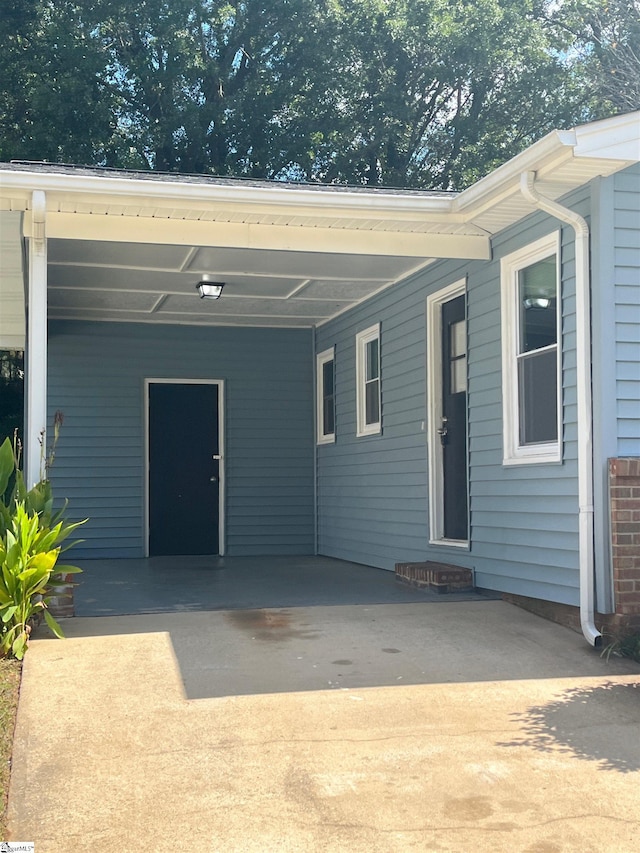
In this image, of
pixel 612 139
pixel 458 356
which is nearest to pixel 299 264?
pixel 458 356

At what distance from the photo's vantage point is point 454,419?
8.04 m

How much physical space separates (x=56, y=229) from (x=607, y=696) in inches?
180

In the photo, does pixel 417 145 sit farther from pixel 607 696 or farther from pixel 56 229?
pixel 607 696

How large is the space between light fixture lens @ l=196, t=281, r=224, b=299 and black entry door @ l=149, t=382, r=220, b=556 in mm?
2517

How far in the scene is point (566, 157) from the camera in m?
5.41

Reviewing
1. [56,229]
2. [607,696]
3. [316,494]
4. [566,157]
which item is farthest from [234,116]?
[607,696]

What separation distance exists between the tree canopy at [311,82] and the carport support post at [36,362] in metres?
11.2

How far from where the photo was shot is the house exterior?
5.78 metres

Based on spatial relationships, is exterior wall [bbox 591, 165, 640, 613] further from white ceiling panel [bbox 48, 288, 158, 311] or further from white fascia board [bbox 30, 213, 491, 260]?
white ceiling panel [bbox 48, 288, 158, 311]

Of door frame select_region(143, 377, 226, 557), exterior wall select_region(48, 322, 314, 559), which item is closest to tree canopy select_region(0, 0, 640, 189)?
exterior wall select_region(48, 322, 314, 559)

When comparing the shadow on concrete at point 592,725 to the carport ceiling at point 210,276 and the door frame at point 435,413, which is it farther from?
the carport ceiling at point 210,276

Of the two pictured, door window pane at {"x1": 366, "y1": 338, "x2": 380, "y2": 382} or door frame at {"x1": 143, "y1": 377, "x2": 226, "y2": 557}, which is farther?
door frame at {"x1": 143, "y1": 377, "x2": 226, "y2": 557}

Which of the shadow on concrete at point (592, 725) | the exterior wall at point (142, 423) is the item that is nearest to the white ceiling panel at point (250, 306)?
the exterior wall at point (142, 423)

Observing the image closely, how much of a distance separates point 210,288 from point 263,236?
1.97m
